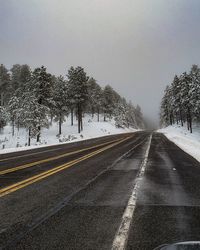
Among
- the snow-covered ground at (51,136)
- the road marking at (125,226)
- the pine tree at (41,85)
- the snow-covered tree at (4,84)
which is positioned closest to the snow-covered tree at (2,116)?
the snow-covered ground at (51,136)

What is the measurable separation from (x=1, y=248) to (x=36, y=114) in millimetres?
38674

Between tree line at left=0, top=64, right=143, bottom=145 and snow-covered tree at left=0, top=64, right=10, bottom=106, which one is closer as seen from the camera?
tree line at left=0, top=64, right=143, bottom=145

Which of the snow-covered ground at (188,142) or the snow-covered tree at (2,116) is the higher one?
the snow-covered tree at (2,116)

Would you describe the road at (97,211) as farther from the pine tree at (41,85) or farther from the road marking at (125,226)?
the pine tree at (41,85)

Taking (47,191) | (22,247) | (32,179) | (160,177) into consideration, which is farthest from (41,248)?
(160,177)

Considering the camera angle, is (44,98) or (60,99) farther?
(60,99)

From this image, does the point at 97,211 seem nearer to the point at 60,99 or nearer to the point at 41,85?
the point at 41,85

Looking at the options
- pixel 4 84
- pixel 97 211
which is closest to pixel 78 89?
pixel 4 84

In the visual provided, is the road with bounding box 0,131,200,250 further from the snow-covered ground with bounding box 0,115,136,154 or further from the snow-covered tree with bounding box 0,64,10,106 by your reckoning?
the snow-covered tree with bounding box 0,64,10,106

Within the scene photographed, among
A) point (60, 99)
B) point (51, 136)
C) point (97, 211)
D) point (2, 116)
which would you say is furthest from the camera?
point (2, 116)

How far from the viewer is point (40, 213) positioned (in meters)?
4.98

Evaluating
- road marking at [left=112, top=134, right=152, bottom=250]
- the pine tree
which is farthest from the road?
the pine tree

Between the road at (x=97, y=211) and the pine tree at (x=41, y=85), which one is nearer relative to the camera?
the road at (x=97, y=211)

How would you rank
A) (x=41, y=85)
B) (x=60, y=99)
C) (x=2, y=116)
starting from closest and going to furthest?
(x=41, y=85) → (x=60, y=99) → (x=2, y=116)
